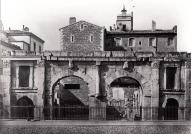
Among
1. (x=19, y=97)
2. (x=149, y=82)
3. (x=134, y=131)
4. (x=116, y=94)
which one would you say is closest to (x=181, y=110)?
(x=149, y=82)

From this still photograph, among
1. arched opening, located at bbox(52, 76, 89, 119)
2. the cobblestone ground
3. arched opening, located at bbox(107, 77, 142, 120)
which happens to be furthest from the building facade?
arched opening, located at bbox(52, 76, 89, 119)

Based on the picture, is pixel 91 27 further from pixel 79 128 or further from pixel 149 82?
pixel 79 128

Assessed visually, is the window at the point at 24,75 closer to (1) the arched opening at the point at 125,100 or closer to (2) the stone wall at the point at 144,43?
(1) the arched opening at the point at 125,100

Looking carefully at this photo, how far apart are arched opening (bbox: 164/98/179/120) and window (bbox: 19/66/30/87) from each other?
37.7ft

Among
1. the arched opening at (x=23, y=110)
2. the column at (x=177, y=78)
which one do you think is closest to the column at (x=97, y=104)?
the arched opening at (x=23, y=110)

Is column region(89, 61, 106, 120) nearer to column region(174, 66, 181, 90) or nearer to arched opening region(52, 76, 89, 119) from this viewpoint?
column region(174, 66, 181, 90)

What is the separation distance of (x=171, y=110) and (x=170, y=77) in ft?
8.88

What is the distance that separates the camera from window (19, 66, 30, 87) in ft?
86.1

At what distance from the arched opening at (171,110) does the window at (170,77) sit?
1298 millimetres

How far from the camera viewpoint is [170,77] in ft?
87.1

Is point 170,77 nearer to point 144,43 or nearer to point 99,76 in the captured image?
point 99,76

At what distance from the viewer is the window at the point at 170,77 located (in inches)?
1034

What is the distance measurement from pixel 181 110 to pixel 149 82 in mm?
3365

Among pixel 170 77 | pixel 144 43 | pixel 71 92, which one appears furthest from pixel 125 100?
pixel 170 77
